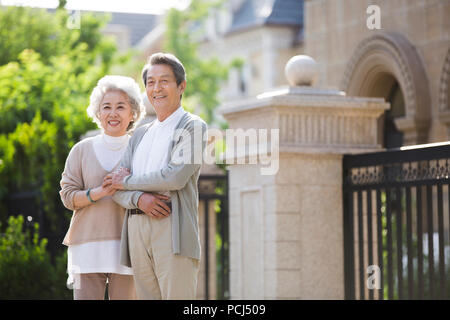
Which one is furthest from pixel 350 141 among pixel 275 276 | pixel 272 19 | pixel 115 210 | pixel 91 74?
pixel 272 19

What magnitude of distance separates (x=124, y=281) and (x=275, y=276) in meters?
2.16

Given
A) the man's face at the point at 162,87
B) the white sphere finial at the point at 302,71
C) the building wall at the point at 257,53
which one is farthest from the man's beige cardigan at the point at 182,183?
the building wall at the point at 257,53

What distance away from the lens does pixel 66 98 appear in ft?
46.2

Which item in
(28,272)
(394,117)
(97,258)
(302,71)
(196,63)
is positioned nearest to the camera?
(97,258)

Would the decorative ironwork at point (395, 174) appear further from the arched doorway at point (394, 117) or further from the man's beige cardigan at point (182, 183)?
the arched doorway at point (394, 117)

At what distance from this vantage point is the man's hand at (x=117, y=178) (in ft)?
16.7

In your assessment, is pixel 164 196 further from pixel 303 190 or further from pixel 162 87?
pixel 303 190

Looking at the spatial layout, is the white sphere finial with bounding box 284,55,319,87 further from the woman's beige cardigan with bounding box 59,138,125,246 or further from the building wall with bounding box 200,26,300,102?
the building wall with bounding box 200,26,300,102

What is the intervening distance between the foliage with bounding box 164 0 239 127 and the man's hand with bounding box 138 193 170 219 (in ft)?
75.3

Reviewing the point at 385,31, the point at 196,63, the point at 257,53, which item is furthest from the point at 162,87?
the point at 257,53

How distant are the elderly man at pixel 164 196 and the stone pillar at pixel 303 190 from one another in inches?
95.0

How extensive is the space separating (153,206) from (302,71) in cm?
321

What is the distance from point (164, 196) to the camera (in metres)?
4.90
